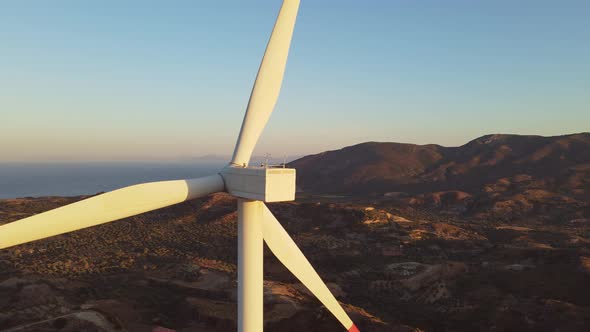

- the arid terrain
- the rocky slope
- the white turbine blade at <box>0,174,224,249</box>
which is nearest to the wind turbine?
the white turbine blade at <box>0,174,224,249</box>

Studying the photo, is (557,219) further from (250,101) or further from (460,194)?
(250,101)

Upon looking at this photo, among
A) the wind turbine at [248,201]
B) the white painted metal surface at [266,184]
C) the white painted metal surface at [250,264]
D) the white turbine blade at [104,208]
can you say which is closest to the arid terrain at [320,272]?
the white painted metal surface at [250,264]

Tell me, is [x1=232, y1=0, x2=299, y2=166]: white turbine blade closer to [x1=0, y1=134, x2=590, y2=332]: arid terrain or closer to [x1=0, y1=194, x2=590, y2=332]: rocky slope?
[x1=0, y1=194, x2=590, y2=332]: rocky slope

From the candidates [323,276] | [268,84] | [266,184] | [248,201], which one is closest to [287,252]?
[248,201]

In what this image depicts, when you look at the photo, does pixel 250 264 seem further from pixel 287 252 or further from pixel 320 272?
pixel 320 272

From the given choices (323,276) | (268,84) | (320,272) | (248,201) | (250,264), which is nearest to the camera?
(248,201)

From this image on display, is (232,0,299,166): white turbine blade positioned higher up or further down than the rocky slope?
higher up

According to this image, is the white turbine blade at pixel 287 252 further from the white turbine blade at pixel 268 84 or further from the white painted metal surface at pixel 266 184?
the white turbine blade at pixel 268 84
